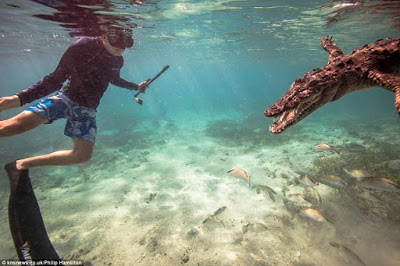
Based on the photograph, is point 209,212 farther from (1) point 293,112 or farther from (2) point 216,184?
(1) point 293,112

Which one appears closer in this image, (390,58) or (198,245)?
(390,58)

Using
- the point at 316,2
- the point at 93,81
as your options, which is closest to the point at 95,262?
the point at 93,81

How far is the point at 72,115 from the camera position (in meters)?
4.70

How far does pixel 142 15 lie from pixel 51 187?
1163cm

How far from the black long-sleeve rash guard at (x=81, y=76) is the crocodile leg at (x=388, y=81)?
536 centimetres

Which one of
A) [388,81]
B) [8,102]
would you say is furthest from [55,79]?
[388,81]

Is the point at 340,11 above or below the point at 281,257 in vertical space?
above

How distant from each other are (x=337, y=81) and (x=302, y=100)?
2.23ft

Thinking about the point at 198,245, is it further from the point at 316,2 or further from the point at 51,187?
the point at 316,2

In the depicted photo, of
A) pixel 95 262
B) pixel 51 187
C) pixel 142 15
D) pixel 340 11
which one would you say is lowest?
pixel 51 187

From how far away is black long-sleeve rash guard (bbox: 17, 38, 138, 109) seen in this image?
4.73 m

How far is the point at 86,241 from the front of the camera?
6941 mm

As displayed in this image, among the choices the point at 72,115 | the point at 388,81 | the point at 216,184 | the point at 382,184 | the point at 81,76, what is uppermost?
the point at 388,81

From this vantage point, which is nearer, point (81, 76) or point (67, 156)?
point (67, 156)
